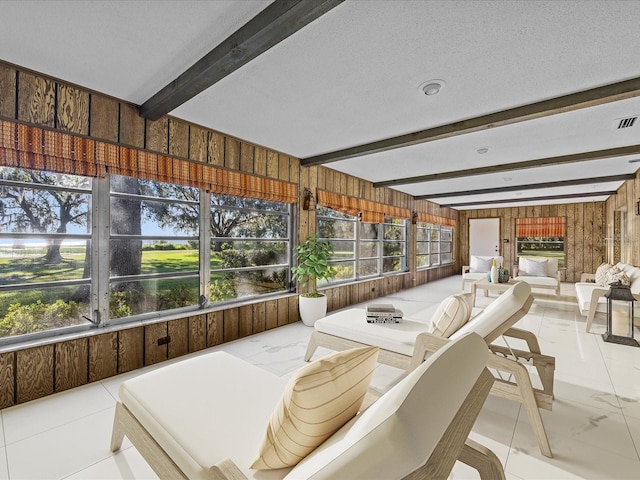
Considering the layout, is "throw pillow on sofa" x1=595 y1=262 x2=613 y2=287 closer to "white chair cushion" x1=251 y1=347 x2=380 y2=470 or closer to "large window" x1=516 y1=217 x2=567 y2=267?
"large window" x1=516 y1=217 x2=567 y2=267

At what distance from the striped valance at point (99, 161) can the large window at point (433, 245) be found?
5.97 meters

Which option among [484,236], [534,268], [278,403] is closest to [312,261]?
[278,403]

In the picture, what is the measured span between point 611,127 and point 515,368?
3.08 meters

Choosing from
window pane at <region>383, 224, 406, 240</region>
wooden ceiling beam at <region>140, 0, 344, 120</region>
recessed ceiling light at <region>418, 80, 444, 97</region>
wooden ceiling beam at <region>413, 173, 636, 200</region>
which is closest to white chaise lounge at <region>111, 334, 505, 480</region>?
wooden ceiling beam at <region>140, 0, 344, 120</region>

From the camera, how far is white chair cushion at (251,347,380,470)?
971 millimetres

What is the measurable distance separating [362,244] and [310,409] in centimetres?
534

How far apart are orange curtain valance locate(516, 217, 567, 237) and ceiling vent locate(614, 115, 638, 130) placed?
743cm

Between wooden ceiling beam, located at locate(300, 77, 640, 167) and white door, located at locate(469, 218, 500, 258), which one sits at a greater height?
wooden ceiling beam, located at locate(300, 77, 640, 167)

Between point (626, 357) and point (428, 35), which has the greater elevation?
point (428, 35)

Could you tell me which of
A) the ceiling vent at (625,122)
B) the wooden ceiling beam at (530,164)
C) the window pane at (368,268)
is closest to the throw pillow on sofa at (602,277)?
the wooden ceiling beam at (530,164)

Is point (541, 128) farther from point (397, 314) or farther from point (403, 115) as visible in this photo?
point (397, 314)

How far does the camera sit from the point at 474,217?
35.6 feet

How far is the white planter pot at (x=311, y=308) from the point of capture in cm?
427

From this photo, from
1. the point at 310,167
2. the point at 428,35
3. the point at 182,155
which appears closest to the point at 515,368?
the point at 428,35
